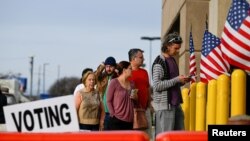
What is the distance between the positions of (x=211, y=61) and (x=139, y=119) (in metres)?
1.29

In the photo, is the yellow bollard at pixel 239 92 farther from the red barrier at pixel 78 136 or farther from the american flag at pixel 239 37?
the red barrier at pixel 78 136

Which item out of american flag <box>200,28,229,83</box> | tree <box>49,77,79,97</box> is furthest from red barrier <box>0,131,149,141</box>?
tree <box>49,77,79,97</box>

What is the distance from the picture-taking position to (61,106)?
5.71m

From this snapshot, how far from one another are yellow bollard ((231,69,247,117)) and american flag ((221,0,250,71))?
0.56 m

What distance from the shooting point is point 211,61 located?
909 centimetres

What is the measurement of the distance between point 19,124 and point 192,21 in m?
10.6

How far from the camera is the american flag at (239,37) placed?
782 centimetres

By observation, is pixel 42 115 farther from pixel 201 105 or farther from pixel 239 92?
pixel 201 105

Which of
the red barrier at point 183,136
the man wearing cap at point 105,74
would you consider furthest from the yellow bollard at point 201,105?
the red barrier at point 183,136

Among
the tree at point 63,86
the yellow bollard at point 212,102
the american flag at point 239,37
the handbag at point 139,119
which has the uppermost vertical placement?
the tree at point 63,86

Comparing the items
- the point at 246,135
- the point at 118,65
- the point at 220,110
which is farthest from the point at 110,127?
the point at 246,135

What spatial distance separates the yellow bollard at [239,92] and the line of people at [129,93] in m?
1.11

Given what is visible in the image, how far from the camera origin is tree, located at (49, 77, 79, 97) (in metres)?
101

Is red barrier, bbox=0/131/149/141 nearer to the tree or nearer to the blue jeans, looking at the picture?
the blue jeans
